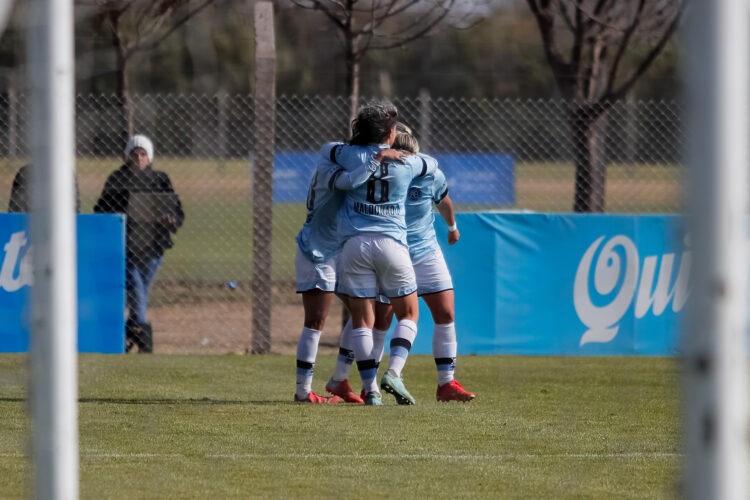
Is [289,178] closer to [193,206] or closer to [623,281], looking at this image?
[193,206]

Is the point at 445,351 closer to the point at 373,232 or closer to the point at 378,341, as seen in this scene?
the point at 378,341

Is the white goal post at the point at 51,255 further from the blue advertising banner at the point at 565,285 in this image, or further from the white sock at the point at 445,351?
the blue advertising banner at the point at 565,285

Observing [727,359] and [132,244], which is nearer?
[727,359]

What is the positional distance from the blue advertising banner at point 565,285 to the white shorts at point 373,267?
2917 mm

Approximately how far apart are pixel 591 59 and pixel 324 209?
24.6ft

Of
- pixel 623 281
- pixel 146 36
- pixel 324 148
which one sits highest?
pixel 146 36

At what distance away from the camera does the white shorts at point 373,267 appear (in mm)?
7203

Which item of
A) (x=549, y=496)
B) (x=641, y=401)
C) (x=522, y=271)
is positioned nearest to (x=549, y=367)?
(x=522, y=271)

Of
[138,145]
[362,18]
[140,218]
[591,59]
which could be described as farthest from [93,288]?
[591,59]

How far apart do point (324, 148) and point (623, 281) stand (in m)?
3.90

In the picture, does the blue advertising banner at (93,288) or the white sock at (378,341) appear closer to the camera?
the white sock at (378,341)

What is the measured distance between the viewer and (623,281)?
1021 cm

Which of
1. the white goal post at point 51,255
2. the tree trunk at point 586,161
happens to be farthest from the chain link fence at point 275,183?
the white goal post at point 51,255

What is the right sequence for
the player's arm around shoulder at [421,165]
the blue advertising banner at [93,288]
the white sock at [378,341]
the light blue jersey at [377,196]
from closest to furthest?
the light blue jersey at [377,196], the player's arm around shoulder at [421,165], the white sock at [378,341], the blue advertising banner at [93,288]
